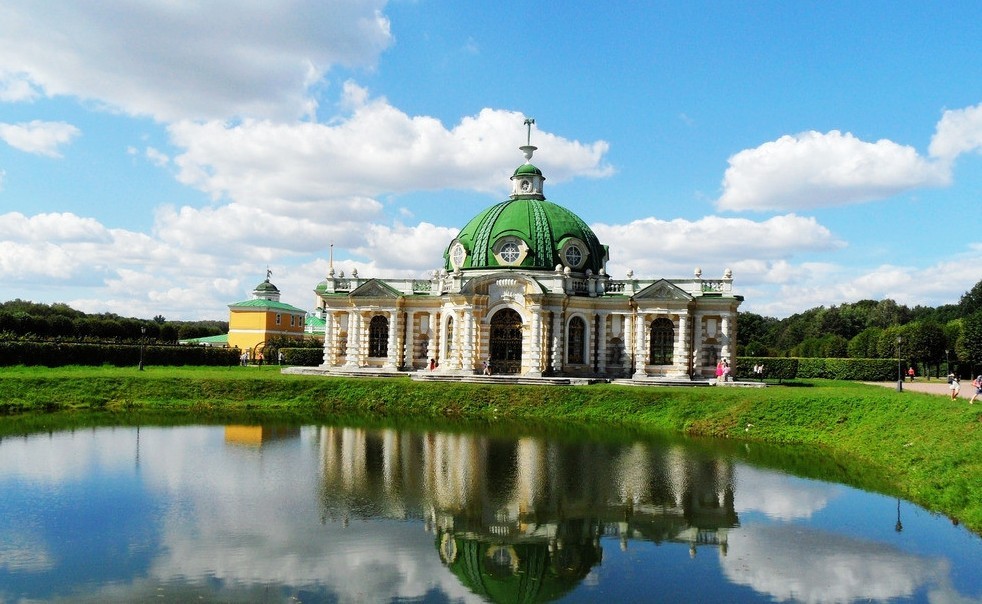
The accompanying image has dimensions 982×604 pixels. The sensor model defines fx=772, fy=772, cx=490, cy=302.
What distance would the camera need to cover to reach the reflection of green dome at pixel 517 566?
13367 mm

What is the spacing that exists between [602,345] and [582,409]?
12488 millimetres

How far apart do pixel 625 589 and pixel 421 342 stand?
4044 centimetres

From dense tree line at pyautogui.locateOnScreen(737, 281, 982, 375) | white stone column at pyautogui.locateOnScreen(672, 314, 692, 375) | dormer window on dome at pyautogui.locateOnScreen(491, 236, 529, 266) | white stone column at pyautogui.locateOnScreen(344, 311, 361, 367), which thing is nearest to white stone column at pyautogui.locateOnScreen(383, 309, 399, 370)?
white stone column at pyautogui.locateOnScreen(344, 311, 361, 367)

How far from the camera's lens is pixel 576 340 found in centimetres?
5028

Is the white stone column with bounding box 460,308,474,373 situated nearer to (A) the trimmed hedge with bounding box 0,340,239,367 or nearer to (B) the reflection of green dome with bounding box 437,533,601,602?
(A) the trimmed hedge with bounding box 0,340,239,367

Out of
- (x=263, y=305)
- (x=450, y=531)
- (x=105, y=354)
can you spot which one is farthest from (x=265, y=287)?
(x=450, y=531)

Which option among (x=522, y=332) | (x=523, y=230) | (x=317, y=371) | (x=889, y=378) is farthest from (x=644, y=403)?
(x=889, y=378)

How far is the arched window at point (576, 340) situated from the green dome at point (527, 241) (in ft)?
12.5

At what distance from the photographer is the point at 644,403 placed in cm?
3734

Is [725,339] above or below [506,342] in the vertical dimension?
above

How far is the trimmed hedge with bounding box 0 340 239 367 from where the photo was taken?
47562 millimetres

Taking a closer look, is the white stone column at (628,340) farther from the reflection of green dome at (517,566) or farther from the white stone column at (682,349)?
the reflection of green dome at (517,566)

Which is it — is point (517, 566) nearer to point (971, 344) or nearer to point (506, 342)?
point (506, 342)

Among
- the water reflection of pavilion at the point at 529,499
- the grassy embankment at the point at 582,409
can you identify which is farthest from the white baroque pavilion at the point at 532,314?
the water reflection of pavilion at the point at 529,499
